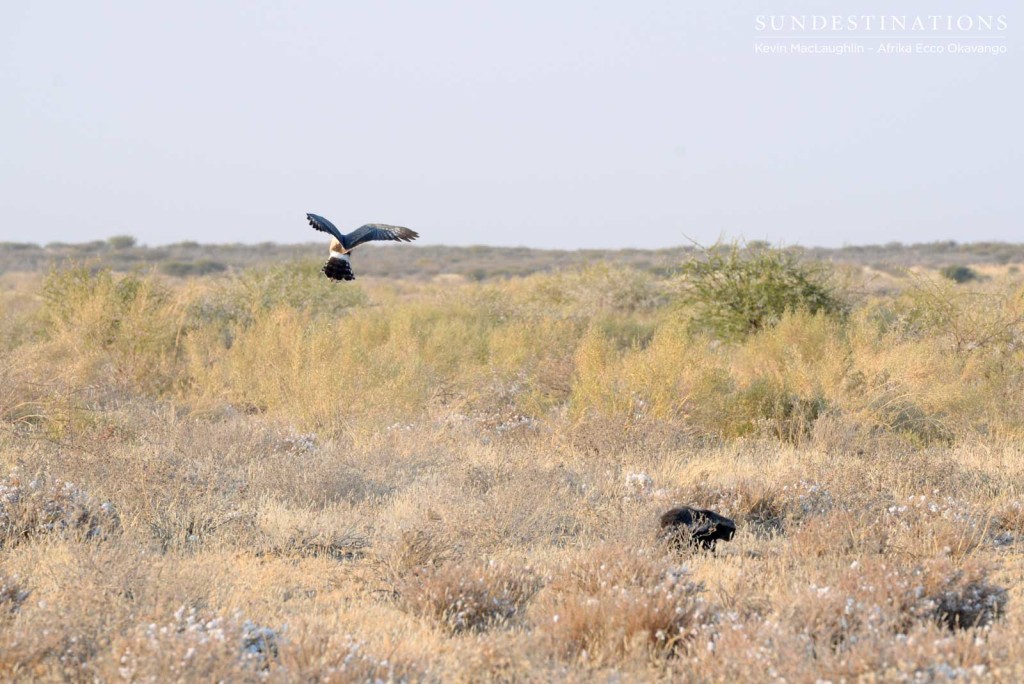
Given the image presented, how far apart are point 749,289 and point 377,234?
8.78m

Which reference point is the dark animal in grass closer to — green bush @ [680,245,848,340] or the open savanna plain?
the open savanna plain

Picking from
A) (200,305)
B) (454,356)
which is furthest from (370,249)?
(454,356)

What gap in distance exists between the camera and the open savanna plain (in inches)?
166

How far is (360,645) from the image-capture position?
4281mm

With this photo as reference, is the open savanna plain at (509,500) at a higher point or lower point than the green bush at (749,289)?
lower

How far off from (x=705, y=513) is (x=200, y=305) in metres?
12.2

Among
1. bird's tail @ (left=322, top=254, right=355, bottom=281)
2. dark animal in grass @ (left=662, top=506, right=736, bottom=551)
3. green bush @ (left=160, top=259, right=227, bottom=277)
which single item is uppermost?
bird's tail @ (left=322, top=254, right=355, bottom=281)

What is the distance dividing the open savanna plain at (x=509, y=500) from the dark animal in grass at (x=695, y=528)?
140 mm

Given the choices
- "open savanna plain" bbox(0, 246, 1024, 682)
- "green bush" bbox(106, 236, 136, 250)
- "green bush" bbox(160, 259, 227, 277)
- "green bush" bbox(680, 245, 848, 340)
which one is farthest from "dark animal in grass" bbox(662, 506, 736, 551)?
"green bush" bbox(106, 236, 136, 250)

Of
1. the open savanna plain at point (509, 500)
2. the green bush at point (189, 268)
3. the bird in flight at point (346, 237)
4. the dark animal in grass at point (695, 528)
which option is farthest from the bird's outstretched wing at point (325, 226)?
the green bush at point (189, 268)

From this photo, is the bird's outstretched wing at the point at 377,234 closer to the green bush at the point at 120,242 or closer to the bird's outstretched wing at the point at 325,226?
the bird's outstretched wing at the point at 325,226

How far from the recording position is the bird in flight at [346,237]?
6973 millimetres

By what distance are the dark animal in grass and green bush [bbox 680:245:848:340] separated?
8444 millimetres

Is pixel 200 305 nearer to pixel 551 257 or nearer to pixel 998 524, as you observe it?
pixel 998 524
